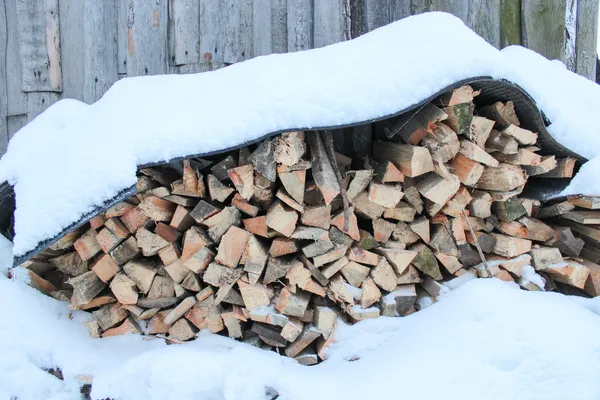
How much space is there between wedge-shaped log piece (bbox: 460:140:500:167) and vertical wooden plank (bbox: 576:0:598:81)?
4.99 feet

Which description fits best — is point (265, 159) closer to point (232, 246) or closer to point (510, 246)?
point (232, 246)

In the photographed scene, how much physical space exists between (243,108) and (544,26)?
6.91ft

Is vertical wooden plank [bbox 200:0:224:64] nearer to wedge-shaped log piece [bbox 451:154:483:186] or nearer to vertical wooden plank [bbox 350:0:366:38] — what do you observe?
vertical wooden plank [bbox 350:0:366:38]

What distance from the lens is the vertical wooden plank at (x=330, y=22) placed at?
2732mm

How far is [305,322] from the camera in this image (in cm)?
199

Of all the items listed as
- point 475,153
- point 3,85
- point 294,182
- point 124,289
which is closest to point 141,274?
point 124,289

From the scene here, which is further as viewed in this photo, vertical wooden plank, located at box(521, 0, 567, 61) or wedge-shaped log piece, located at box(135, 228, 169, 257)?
vertical wooden plank, located at box(521, 0, 567, 61)

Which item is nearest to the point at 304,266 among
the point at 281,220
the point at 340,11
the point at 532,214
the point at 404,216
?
the point at 281,220

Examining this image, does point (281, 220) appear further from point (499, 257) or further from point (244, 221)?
point (499, 257)

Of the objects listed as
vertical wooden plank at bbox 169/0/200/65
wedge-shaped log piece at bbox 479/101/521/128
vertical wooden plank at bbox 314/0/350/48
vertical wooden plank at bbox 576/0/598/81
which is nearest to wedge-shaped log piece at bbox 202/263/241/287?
wedge-shaped log piece at bbox 479/101/521/128

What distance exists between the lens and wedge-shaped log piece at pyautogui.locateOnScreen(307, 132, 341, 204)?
1.79 m

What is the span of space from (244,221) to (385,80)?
30.6 inches

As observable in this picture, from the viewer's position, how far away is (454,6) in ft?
9.25

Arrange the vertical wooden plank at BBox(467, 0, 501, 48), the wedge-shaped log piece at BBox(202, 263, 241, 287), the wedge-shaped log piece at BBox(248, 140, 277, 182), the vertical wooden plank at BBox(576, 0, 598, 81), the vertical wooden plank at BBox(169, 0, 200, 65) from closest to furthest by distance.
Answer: the wedge-shaped log piece at BBox(248, 140, 277, 182) < the wedge-shaped log piece at BBox(202, 263, 241, 287) < the vertical wooden plank at BBox(169, 0, 200, 65) < the vertical wooden plank at BBox(467, 0, 501, 48) < the vertical wooden plank at BBox(576, 0, 598, 81)
